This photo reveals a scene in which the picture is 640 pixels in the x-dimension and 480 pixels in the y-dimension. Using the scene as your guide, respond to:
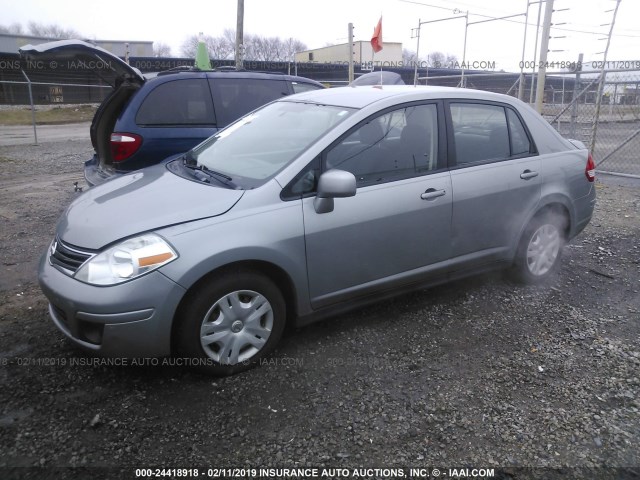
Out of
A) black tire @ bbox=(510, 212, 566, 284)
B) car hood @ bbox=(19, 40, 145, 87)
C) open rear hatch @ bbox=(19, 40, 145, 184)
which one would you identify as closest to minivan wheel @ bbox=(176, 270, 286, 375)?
black tire @ bbox=(510, 212, 566, 284)

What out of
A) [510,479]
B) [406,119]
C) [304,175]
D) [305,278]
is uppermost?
[406,119]

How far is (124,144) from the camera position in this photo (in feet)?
17.3

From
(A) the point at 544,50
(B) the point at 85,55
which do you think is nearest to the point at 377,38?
(A) the point at 544,50

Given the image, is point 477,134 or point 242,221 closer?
point 242,221

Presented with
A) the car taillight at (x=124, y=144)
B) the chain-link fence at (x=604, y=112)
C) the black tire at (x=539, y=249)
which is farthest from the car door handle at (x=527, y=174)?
the chain-link fence at (x=604, y=112)

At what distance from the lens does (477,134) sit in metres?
3.89

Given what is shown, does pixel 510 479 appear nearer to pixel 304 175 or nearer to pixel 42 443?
pixel 304 175

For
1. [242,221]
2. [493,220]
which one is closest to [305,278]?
[242,221]

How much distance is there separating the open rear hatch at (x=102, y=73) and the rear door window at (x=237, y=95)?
881mm

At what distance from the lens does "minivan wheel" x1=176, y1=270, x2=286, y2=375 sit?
2.76 m

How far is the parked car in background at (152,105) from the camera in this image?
530 centimetres

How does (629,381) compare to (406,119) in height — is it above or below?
below

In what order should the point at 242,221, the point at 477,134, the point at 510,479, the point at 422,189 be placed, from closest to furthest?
the point at 510,479 → the point at 242,221 → the point at 422,189 → the point at 477,134

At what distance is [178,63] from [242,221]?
26.5 meters
